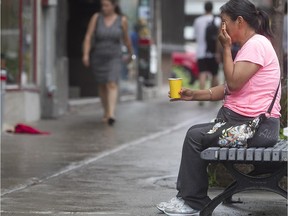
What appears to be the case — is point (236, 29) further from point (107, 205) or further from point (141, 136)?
point (141, 136)

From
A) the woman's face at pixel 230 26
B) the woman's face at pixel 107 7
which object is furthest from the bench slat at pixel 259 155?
the woman's face at pixel 107 7

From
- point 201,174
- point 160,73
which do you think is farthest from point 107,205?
point 160,73

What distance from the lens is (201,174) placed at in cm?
638

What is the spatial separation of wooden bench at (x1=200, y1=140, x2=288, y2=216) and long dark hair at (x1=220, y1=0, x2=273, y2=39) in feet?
2.82

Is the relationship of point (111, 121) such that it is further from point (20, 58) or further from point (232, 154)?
point (232, 154)

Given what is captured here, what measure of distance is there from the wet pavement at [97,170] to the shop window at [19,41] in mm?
756

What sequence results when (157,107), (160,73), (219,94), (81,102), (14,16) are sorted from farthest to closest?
(160,73) → (157,107) → (81,102) → (14,16) → (219,94)

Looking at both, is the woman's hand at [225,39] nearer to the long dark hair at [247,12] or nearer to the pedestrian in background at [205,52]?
the long dark hair at [247,12]

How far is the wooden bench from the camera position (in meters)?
6.13

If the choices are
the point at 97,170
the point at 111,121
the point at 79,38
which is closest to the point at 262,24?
the point at 97,170

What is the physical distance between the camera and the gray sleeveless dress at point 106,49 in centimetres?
1404

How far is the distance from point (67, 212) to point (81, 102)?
9.75m

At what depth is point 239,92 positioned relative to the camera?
6.38 metres

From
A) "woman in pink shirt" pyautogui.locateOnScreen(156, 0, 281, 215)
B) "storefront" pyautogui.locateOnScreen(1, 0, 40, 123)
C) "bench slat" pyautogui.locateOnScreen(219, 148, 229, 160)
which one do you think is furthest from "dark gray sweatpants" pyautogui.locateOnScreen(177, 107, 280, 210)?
"storefront" pyautogui.locateOnScreen(1, 0, 40, 123)
